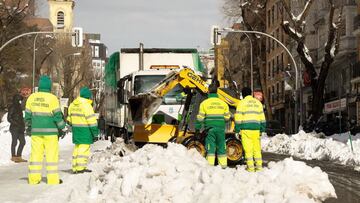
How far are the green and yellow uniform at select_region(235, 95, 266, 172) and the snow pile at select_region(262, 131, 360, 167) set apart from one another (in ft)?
21.0

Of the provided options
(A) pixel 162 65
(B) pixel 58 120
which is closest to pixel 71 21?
(A) pixel 162 65

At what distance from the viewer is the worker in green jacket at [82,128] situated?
1204cm

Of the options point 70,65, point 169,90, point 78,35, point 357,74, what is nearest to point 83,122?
point 169,90

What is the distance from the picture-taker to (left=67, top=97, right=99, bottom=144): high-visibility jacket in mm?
12047

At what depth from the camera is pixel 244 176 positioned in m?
8.47

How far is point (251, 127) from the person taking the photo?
12.4 meters

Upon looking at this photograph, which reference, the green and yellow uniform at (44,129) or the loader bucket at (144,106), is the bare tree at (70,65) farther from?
the green and yellow uniform at (44,129)

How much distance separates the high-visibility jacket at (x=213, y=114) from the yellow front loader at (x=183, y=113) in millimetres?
2334

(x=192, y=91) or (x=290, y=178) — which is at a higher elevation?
(x=192, y=91)

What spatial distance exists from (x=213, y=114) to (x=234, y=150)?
11.1 ft

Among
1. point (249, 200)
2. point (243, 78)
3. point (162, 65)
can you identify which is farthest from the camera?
point (243, 78)

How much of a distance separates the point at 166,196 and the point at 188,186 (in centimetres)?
36

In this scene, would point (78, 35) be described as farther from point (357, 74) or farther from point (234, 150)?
point (357, 74)

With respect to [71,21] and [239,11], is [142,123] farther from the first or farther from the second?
[71,21]
